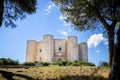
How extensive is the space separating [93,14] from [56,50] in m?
54.3

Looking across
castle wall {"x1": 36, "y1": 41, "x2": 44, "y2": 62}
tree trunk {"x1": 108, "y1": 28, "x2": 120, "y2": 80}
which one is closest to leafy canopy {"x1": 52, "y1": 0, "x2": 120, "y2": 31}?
tree trunk {"x1": 108, "y1": 28, "x2": 120, "y2": 80}

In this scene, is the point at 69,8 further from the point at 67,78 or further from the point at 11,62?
the point at 11,62

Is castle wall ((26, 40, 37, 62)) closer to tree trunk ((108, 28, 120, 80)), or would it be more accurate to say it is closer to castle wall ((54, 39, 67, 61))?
castle wall ((54, 39, 67, 61))

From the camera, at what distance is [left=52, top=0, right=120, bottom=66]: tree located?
19.2 metres

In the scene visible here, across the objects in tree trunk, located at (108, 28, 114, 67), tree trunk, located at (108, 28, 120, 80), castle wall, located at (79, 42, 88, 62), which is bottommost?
tree trunk, located at (108, 28, 120, 80)

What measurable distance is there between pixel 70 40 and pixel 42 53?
9433mm

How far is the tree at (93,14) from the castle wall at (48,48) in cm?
4950

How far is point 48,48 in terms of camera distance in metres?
73.3

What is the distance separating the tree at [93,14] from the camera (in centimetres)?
1921

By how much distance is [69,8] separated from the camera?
2231cm

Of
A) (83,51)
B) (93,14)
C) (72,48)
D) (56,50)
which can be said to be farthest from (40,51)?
(93,14)

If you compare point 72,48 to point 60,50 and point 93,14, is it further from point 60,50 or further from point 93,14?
point 93,14

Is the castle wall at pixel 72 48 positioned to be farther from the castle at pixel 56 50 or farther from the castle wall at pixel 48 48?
the castle wall at pixel 48 48

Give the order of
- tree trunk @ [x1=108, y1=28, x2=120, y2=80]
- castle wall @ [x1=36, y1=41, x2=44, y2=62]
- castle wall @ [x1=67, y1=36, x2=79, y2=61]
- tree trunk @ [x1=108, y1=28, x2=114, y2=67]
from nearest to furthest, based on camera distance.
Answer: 1. tree trunk @ [x1=108, y1=28, x2=120, y2=80]
2. tree trunk @ [x1=108, y1=28, x2=114, y2=67]
3. castle wall @ [x1=67, y1=36, x2=79, y2=61]
4. castle wall @ [x1=36, y1=41, x2=44, y2=62]
